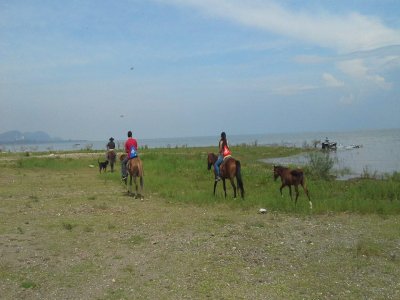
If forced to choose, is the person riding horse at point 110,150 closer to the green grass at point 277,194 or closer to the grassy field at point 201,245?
the green grass at point 277,194

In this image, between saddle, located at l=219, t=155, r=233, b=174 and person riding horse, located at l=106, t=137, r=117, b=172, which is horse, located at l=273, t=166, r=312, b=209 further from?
person riding horse, located at l=106, t=137, r=117, b=172

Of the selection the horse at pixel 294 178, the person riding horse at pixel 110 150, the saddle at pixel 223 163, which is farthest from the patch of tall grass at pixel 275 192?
the person riding horse at pixel 110 150

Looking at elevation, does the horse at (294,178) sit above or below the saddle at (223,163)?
below

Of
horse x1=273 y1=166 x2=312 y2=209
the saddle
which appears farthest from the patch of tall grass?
the saddle

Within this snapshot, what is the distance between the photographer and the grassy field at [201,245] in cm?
723

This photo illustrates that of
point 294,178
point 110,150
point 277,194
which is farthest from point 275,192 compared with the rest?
point 110,150

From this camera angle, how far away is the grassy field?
7.23m

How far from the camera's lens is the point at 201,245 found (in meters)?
9.70

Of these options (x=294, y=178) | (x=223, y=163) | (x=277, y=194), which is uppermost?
→ (x=223, y=163)

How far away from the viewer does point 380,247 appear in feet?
30.2

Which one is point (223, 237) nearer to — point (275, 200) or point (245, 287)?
point (245, 287)

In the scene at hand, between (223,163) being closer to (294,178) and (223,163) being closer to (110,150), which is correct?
(294,178)

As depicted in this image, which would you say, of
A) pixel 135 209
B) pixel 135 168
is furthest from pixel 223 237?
pixel 135 168

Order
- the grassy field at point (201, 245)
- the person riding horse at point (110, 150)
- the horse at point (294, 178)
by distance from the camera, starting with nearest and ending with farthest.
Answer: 1. the grassy field at point (201, 245)
2. the horse at point (294, 178)
3. the person riding horse at point (110, 150)
